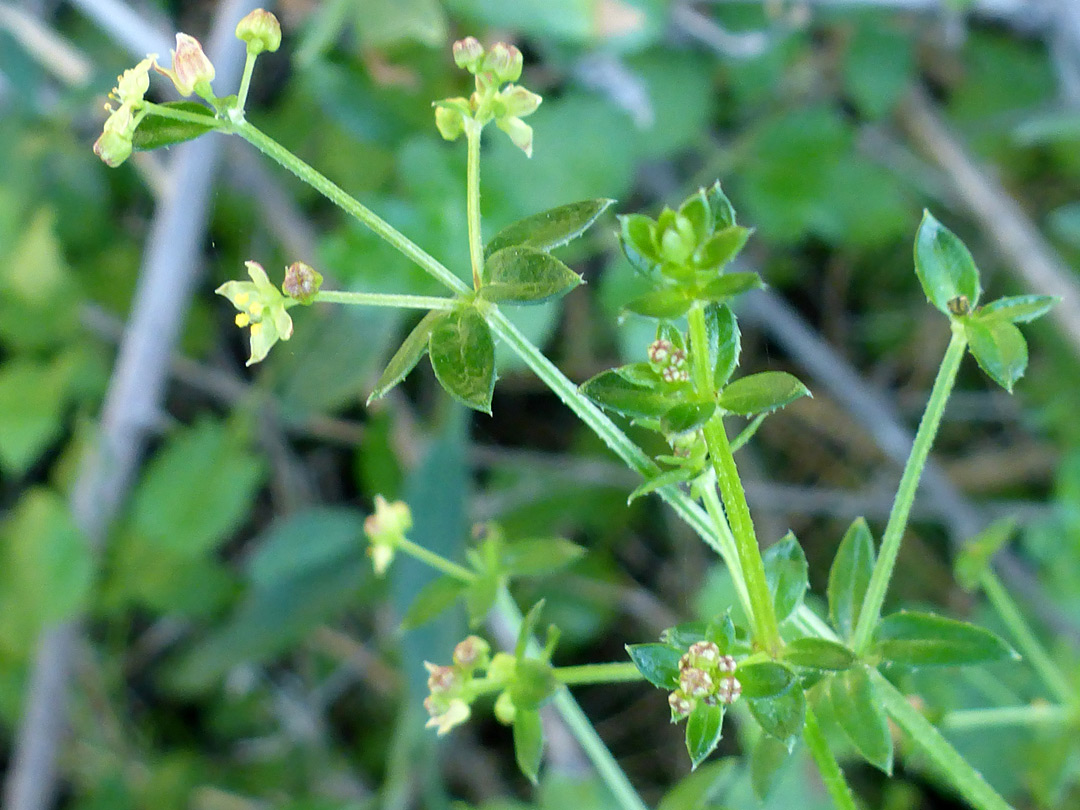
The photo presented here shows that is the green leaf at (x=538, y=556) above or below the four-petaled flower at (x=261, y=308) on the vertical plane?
below

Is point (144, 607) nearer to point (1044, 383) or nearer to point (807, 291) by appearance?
point (807, 291)

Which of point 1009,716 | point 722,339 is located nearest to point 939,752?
point 722,339

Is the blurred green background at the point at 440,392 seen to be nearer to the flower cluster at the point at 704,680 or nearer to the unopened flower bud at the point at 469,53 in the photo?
the unopened flower bud at the point at 469,53

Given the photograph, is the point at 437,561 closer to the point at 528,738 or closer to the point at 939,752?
the point at 528,738

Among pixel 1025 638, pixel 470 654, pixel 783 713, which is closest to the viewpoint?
pixel 783 713

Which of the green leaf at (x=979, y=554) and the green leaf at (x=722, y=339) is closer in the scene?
the green leaf at (x=722, y=339)

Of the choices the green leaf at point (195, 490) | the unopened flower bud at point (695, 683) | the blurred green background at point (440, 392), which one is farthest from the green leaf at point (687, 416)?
the green leaf at point (195, 490)
